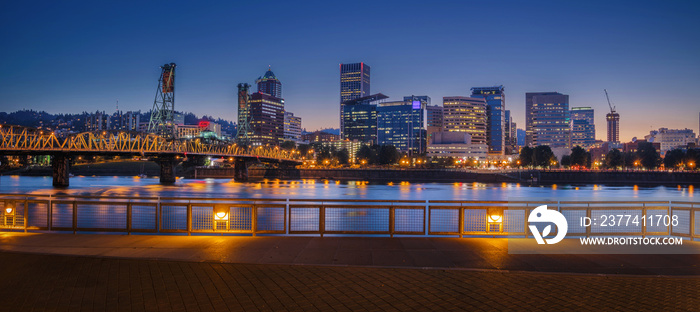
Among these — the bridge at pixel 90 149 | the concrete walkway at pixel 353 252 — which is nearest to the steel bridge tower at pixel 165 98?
the bridge at pixel 90 149

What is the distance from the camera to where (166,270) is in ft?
33.3

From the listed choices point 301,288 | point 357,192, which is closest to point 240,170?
point 357,192

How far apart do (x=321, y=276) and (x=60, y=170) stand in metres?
110

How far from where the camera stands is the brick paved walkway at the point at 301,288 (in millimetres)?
Answer: 7898

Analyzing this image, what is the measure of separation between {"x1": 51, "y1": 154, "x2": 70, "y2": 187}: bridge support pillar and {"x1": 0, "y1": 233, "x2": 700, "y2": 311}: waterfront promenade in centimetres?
9975

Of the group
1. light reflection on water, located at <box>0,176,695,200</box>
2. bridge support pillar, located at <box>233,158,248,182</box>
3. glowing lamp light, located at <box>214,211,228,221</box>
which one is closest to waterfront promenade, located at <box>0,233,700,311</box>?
glowing lamp light, located at <box>214,211,228,221</box>

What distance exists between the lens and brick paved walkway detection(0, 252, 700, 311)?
7898 millimetres

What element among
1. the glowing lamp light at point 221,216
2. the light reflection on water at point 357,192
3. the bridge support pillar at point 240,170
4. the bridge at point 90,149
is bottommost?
the light reflection on water at point 357,192

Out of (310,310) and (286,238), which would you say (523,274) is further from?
(286,238)

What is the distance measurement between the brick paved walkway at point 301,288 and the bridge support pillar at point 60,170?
103523mm

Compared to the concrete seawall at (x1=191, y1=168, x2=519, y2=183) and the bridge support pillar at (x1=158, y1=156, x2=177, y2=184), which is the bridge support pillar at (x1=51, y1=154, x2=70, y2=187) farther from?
the concrete seawall at (x1=191, y1=168, x2=519, y2=183)
